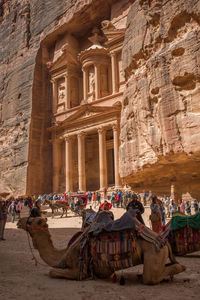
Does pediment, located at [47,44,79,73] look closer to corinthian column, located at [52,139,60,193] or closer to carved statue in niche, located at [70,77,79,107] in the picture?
carved statue in niche, located at [70,77,79,107]

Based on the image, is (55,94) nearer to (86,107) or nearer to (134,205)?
(86,107)

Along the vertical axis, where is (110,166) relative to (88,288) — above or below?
above

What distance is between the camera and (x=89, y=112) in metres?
30.5

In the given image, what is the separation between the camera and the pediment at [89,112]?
28917mm

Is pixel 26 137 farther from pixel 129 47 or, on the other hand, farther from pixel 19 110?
pixel 129 47

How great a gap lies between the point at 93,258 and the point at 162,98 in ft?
41.8

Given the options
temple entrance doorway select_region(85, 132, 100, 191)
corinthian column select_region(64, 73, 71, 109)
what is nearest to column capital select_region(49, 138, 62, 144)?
temple entrance doorway select_region(85, 132, 100, 191)

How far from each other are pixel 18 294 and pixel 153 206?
6266 mm

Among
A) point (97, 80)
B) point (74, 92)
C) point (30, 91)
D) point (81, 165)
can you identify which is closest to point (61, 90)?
point (74, 92)

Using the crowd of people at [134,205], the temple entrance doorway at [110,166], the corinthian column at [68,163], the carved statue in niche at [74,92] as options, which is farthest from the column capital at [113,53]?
the crowd of people at [134,205]

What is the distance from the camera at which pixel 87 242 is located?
440cm

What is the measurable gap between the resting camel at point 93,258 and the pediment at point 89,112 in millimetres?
24493

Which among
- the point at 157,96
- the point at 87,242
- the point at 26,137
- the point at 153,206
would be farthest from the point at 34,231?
the point at 26,137

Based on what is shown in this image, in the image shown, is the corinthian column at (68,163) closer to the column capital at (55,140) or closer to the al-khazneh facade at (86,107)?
the al-khazneh facade at (86,107)
